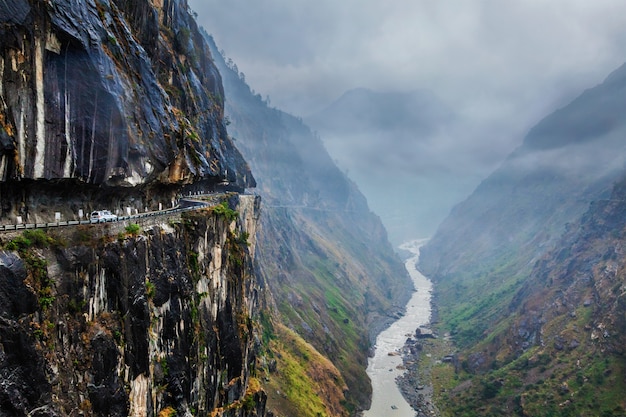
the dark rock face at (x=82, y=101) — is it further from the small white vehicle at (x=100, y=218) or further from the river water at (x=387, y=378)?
the river water at (x=387, y=378)

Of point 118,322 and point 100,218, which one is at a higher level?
point 100,218

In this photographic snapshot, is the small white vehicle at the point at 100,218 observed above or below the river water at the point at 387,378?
above

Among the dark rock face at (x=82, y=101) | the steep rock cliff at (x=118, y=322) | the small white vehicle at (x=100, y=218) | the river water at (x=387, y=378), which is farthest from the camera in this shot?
the river water at (x=387, y=378)

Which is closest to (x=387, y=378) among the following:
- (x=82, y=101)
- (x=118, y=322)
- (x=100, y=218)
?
(x=118, y=322)

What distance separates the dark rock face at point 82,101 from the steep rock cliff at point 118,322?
6.00 meters

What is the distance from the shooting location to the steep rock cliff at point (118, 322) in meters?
26.0

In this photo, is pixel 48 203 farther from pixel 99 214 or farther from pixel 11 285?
pixel 11 285

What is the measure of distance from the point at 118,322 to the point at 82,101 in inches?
703

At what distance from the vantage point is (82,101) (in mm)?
35938

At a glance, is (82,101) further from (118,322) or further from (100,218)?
(118,322)

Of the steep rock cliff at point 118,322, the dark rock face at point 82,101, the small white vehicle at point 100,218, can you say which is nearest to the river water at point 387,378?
the steep rock cliff at point 118,322

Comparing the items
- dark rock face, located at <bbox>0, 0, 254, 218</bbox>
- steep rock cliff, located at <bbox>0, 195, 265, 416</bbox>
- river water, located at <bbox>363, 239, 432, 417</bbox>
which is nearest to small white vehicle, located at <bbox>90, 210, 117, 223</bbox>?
steep rock cliff, located at <bbox>0, 195, 265, 416</bbox>

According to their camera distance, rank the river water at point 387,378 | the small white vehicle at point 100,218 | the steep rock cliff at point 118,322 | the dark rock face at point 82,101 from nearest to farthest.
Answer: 1. the steep rock cliff at point 118,322
2. the dark rock face at point 82,101
3. the small white vehicle at point 100,218
4. the river water at point 387,378

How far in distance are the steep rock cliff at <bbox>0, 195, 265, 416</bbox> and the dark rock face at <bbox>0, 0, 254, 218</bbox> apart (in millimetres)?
5997
